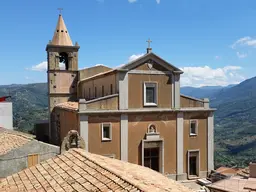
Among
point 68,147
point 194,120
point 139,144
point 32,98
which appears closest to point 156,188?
point 68,147

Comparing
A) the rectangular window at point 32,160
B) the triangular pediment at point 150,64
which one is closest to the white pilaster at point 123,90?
the triangular pediment at point 150,64

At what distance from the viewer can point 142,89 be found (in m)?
20.6

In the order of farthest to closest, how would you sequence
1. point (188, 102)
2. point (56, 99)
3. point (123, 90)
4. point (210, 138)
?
1. point (56, 99)
2. point (210, 138)
3. point (188, 102)
4. point (123, 90)

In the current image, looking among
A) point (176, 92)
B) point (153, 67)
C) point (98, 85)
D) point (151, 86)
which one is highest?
point (153, 67)

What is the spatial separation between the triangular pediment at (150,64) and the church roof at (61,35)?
11.6 m

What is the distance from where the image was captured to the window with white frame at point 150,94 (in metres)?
20.7

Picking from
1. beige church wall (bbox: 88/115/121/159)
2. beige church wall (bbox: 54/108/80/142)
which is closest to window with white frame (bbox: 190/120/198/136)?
beige church wall (bbox: 88/115/121/159)

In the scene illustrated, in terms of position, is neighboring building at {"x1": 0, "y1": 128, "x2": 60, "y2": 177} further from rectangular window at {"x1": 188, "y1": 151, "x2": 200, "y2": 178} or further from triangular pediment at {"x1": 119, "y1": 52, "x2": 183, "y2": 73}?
rectangular window at {"x1": 188, "y1": 151, "x2": 200, "y2": 178}

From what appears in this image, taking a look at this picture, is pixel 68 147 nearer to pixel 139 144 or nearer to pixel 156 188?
pixel 156 188

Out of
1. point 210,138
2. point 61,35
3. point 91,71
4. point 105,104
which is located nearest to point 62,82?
point 91,71

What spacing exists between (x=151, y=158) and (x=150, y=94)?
4.75 metres

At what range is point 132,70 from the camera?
20188mm

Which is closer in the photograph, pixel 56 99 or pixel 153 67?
pixel 153 67

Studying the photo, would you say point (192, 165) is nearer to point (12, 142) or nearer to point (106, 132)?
point (106, 132)
